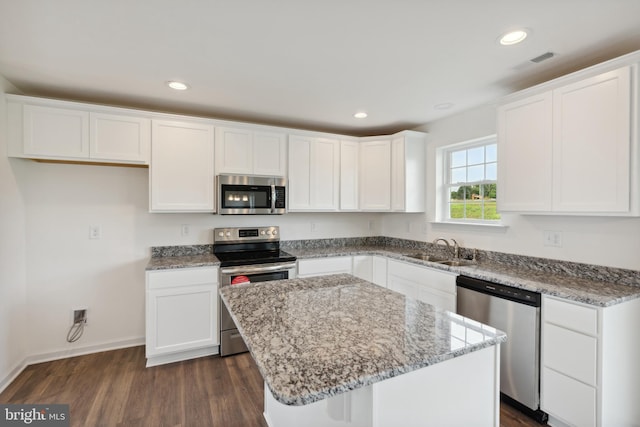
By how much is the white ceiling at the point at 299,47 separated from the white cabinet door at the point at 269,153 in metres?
0.47

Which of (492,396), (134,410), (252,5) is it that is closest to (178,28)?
(252,5)

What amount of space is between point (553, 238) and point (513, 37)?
1.58m

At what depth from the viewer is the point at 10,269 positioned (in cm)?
249

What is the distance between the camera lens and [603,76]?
1.90 metres

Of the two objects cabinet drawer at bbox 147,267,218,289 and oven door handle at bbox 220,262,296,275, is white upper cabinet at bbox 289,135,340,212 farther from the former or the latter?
cabinet drawer at bbox 147,267,218,289

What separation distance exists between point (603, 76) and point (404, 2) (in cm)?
142

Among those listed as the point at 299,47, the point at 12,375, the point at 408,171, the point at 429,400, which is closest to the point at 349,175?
the point at 408,171

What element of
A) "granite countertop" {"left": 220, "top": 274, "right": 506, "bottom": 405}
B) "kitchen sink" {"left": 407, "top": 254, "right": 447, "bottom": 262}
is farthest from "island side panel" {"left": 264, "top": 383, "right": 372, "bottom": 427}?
"kitchen sink" {"left": 407, "top": 254, "right": 447, "bottom": 262}

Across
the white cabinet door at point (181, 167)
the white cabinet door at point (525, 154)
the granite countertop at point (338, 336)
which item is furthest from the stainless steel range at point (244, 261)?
the white cabinet door at point (525, 154)

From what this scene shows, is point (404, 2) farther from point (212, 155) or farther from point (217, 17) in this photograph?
point (212, 155)

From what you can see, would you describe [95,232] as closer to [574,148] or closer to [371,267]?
[371,267]

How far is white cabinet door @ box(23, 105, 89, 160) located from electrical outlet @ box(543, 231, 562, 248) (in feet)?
12.8

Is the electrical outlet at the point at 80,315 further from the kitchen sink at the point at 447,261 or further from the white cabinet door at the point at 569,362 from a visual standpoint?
the white cabinet door at the point at 569,362

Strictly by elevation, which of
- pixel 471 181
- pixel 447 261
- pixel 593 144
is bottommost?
pixel 447 261
